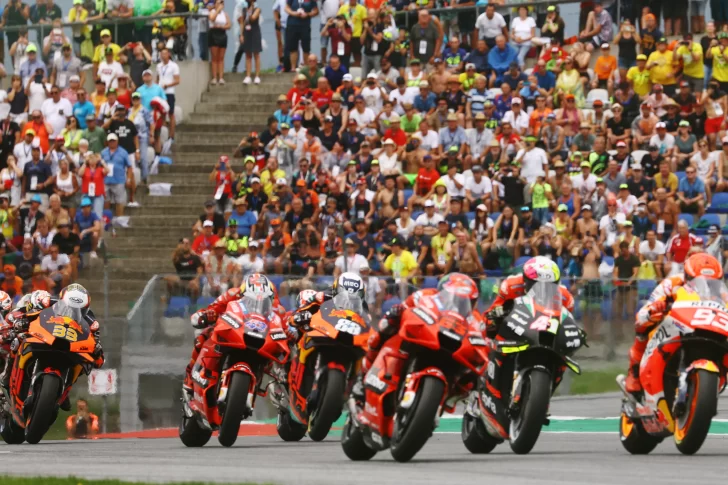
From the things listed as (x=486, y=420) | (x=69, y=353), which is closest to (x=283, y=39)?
(x=69, y=353)

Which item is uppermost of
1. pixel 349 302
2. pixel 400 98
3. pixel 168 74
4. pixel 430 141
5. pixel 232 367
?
pixel 168 74

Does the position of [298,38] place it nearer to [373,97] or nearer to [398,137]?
[373,97]

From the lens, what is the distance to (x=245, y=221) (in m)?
24.6

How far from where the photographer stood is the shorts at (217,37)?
3044cm

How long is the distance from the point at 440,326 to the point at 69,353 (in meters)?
5.93

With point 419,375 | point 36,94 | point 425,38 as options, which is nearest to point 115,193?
point 36,94

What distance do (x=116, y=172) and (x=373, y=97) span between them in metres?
4.77

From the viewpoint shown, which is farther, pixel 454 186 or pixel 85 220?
pixel 85 220

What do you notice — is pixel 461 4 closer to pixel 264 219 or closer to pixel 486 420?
pixel 264 219

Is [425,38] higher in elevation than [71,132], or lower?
higher

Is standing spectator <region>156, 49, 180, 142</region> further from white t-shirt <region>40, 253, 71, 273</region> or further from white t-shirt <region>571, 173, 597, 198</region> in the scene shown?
white t-shirt <region>571, 173, 597, 198</region>

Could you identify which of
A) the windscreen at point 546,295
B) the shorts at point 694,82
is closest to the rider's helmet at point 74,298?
the windscreen at point 546,295

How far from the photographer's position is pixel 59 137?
27.0m

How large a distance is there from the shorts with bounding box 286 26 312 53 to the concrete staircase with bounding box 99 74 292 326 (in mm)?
667
